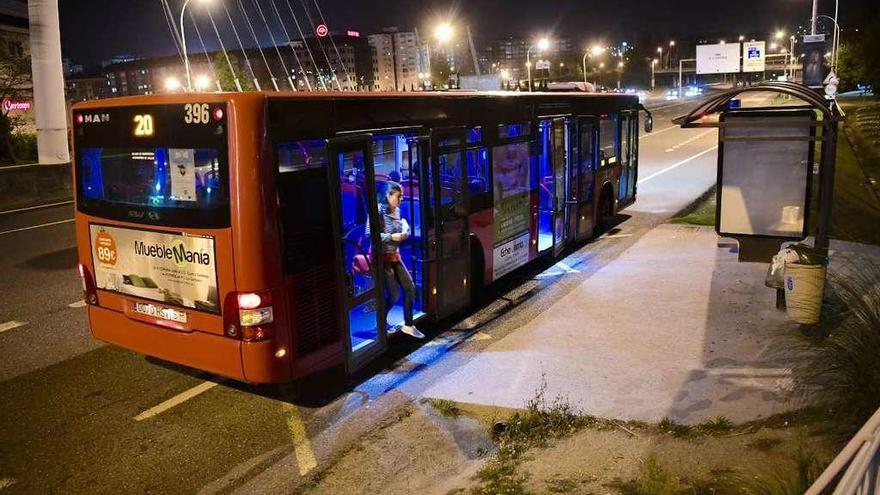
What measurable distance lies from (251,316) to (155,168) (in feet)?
5.29

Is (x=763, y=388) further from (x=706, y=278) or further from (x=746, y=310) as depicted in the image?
(x=706, y=278)

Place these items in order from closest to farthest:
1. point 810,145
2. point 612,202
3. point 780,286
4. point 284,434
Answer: point 284,434, point 780,286, point 810,145, point 612,202

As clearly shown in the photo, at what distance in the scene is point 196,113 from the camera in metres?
5.76

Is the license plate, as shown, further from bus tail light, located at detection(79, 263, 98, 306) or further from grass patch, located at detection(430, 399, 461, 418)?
grass patch, located at detection(430, 399, 461, 418)

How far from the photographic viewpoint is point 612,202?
48.3 ft

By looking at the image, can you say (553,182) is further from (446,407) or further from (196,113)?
(196,113)

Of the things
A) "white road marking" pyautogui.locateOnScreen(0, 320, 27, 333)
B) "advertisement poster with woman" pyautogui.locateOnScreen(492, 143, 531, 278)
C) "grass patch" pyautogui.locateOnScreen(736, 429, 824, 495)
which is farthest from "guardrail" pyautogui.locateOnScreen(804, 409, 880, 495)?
"white road marking" pyautogui.locateOnScreen(0, 320, 27, 333)

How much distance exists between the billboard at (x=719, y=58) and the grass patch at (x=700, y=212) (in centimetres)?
6748

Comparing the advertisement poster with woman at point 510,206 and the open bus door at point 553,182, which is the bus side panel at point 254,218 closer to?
the advertisement poster with woman at point 510,206

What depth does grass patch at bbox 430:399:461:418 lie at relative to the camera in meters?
6.10

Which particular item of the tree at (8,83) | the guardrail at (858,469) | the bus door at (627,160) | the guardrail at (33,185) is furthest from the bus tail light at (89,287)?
the tree at (8,83)

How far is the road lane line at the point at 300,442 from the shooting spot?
5377 mm

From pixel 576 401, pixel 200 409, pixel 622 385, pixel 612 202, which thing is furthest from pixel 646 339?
pixel 612 202

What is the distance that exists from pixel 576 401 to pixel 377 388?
1.92 meters
